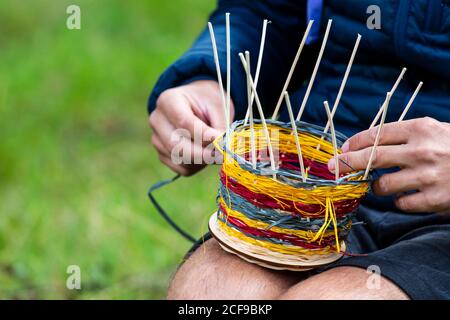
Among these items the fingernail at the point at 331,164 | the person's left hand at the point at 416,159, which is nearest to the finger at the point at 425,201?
the person's left hand at the point at 416,159

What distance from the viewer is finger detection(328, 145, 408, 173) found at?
3.67 ft

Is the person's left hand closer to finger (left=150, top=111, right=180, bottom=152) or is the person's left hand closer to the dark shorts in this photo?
the dark shorts

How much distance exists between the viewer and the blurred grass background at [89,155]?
2.33 m

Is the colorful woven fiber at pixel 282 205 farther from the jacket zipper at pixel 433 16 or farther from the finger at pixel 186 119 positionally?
the jacket zipper at pixel 433 16

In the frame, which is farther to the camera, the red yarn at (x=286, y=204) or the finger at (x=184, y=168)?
the finger at (x=184, y=168)

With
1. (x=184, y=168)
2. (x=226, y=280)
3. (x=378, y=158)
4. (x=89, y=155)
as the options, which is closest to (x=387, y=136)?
(x=378, y=158)

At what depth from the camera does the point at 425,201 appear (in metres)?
1.12

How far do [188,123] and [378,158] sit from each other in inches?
14.1

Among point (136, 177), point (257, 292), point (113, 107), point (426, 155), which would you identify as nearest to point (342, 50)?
point (426, 155)

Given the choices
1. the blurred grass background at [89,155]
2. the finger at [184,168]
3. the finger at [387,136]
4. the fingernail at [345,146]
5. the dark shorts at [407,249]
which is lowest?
the blurred grass background at [89,155]

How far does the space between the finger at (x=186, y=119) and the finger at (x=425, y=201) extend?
1.07 feet

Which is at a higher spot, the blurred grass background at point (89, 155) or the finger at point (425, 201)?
the finger at point (425, 201)

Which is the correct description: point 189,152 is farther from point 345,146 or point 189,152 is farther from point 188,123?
point 345,146
